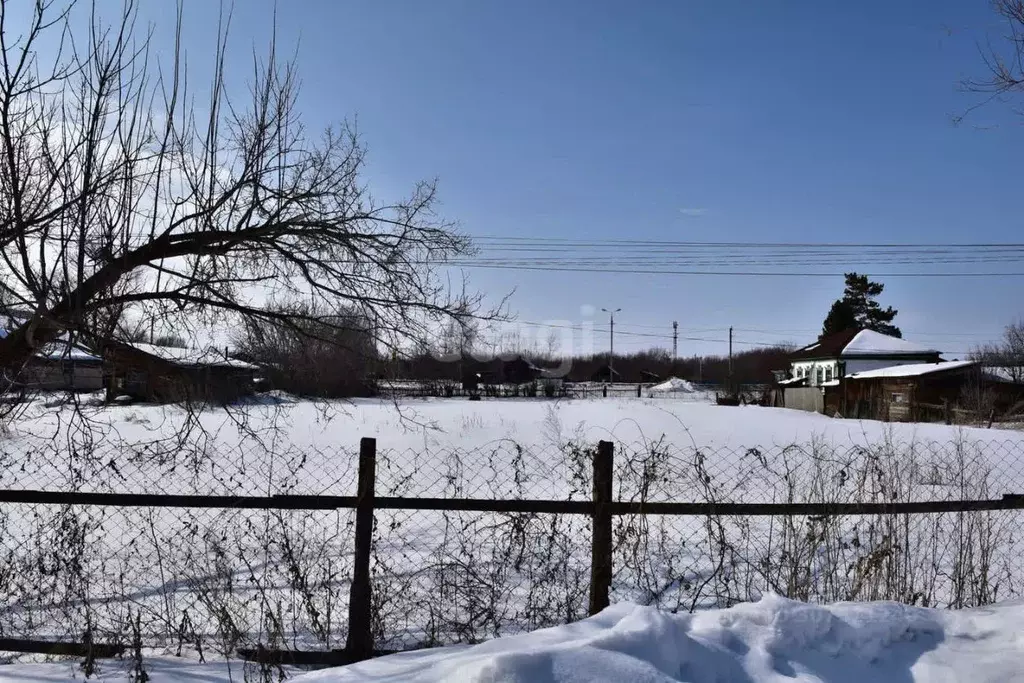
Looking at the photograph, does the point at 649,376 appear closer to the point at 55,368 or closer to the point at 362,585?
the point at 55,368

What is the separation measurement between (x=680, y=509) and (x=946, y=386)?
30.9 meters

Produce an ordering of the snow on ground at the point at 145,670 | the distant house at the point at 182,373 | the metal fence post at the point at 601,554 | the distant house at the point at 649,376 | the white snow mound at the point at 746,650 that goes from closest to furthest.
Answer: the white snow mound at the point at 746,650 → the snow on ground at the point at 145,670 → the metal fence post at the point at 601,554 → the distant house at the point at 182,373 → the distant house at the point at 649,376

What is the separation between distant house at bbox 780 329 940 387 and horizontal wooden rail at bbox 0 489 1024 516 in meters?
41.8

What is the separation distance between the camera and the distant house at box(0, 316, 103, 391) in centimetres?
575

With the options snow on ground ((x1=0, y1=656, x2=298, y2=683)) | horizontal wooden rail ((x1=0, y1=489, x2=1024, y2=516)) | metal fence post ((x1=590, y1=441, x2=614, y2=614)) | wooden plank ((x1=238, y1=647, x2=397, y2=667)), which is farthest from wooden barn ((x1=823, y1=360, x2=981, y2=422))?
snow on ground ((x1=0, y1=656, x2=298, y2=683))

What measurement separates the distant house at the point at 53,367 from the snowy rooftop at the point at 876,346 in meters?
47.6

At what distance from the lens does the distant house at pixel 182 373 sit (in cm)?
636

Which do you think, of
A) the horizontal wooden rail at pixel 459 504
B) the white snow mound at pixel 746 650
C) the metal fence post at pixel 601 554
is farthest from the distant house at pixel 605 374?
the white snow mound at pixel 746 650

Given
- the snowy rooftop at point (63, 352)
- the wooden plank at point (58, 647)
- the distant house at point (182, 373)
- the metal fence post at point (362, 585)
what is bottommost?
the wooden plank at point (58, 647)

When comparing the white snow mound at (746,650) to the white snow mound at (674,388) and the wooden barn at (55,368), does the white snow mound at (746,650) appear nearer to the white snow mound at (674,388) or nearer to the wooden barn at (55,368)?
the wooden barn at (55,368)

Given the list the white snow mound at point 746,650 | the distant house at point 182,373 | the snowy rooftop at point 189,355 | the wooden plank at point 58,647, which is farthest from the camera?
the snowy rooftop at point 189,355

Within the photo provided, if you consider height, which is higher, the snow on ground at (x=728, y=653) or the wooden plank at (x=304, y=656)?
the snow on ground at (x=728, y=653)

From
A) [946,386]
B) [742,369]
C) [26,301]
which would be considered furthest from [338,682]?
[742,369]

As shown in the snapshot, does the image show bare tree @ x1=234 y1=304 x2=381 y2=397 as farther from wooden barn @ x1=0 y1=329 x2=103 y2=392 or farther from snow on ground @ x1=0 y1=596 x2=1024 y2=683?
snow on ground @ x1=0 y1=596 x2=1024 y2=683
